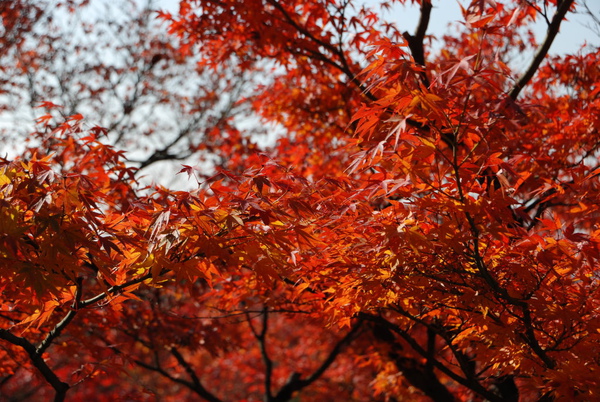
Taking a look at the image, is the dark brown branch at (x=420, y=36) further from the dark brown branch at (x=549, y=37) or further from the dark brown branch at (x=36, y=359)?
the dark brown branch at (x=36, y=359)

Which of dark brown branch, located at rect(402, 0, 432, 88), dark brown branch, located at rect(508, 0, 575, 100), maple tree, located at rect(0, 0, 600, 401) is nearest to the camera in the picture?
maple tree, located at rect(0, 0, 600, 401)

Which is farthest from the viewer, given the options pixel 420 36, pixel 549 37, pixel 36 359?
pixel 420 36

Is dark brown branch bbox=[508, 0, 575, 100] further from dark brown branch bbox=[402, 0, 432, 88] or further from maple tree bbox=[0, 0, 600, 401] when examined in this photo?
dark brown branch bbox=[402, 0, 432, 88]

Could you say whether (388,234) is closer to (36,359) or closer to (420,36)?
(36,359)

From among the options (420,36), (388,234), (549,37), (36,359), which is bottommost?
(388,234)

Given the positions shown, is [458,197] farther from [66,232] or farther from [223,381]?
[223,381]

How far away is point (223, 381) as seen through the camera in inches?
663

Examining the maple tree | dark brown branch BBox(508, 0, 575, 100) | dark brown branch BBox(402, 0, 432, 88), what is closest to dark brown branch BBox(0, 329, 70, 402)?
the maple tree

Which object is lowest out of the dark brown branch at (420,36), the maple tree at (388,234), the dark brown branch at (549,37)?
the maple tree at (388,234)

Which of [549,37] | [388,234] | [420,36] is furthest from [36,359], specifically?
[549,37]

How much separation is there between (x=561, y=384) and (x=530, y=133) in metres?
2.79

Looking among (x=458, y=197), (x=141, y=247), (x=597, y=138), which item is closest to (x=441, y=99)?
(x=458, y=197)

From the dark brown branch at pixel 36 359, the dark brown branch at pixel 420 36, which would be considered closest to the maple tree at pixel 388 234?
the dark brown branch at pixel 36 359

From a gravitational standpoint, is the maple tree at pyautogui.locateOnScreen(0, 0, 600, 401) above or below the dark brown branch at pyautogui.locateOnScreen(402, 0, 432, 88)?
below
